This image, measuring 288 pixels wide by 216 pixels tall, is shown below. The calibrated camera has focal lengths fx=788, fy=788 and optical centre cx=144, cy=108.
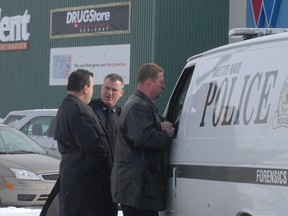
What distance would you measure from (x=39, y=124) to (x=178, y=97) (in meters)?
9.40

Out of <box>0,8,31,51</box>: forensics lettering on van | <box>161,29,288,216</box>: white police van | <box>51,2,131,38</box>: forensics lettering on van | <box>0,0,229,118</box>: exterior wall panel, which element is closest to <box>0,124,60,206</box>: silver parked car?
<box>161,29,288,216</box>: white police van

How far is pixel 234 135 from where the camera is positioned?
19.3 ft

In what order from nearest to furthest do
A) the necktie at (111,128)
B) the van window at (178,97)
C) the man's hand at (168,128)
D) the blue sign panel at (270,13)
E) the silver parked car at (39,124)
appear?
the man's hand at (168,128), the van window at (178,97), the necktie at (111,128), the silver parked car at (39,124), the blue sign panel at (270,13)

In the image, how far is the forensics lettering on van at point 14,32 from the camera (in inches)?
1339

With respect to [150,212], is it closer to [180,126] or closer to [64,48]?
[180,126]

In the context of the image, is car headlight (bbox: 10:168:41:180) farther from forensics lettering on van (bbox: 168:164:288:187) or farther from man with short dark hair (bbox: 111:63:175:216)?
forensics lettering on van (bbox: 168:164:288:187)

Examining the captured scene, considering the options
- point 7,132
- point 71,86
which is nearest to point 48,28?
point 7,132

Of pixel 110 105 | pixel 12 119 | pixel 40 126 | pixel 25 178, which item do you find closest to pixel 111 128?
pixel 110 105

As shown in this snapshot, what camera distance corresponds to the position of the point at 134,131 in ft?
22.0

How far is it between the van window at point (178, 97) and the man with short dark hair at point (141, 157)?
0.32 metres

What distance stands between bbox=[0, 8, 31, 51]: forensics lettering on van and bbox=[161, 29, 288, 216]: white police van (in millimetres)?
27607

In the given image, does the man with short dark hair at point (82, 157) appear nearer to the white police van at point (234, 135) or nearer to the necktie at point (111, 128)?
the necktie at point (111, 128)

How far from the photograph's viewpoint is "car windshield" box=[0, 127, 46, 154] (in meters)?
12.5

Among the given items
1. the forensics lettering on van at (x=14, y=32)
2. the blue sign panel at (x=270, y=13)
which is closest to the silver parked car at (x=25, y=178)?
the blue sign panel at (x=270, y=13)
